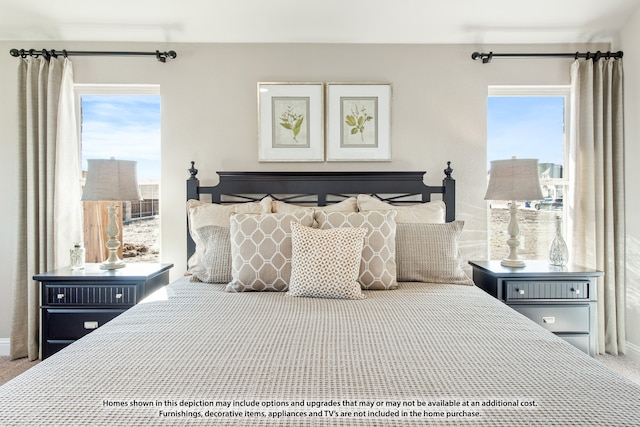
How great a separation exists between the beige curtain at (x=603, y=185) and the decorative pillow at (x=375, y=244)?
5.55 ft

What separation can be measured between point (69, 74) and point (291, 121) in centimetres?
166

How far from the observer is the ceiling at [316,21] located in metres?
2.51

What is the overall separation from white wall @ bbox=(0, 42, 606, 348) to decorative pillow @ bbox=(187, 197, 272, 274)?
0.45 meters

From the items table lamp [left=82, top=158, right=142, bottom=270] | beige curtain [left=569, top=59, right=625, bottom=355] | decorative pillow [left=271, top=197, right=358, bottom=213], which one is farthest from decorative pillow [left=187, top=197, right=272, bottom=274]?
beige curtain [left=569, top=59, right=625, bottom=355]

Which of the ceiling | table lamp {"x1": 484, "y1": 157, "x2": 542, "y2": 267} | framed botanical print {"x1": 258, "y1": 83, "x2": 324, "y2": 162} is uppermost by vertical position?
the ceiling

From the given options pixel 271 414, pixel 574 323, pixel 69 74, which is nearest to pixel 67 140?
pixel 69 74

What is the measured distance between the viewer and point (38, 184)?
267 centimetres

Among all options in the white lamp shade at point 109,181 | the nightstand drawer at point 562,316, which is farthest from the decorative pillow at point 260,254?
the nightstand drawer at point 562,316

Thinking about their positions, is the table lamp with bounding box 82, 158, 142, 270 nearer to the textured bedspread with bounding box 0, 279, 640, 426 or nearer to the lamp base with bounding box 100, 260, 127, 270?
the lamp base with bounding box 100, 260, 127, 270

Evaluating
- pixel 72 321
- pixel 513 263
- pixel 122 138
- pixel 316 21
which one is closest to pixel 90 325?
→ pixel 72 321

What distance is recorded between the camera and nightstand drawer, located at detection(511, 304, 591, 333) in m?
2.18

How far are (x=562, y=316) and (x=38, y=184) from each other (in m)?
3.61

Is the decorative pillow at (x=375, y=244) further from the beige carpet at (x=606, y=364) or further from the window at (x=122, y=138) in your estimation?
the beige carpet at (x=606, y=364)

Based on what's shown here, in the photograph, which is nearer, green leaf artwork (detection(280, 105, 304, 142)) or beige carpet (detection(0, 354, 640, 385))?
beige carpet (detection(0, 354, 640, 385))
